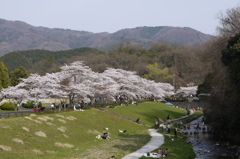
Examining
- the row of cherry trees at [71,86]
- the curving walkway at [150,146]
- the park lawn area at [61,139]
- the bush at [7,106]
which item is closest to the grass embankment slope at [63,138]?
the park lawn area at [61,139]

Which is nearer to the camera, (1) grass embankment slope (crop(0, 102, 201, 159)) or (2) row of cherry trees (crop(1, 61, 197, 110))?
(1) grass embankment slope (crop(0, 102, 201, 159))

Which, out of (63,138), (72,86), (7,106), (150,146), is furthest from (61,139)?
(7,106)

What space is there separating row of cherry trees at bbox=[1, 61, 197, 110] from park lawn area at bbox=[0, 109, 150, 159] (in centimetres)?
878

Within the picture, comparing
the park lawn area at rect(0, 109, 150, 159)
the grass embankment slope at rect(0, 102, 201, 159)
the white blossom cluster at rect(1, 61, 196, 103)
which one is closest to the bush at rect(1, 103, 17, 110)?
the white blossom cluster at rect(1, 61, 196, 103)

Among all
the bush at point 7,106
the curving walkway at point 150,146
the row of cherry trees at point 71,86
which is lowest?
the curving walkway at point 150,146

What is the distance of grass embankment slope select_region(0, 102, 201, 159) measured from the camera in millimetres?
26062

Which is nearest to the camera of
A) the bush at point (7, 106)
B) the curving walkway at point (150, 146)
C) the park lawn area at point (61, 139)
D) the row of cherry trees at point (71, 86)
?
the park lawn area at point (61, 139)

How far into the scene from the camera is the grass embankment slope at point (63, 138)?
26.1 meters

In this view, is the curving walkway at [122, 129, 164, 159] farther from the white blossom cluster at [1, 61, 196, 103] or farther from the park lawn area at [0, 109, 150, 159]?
the white blossom cluster at [1, 61, 196, 103]

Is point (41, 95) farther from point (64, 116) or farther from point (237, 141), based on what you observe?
point (237, 141)

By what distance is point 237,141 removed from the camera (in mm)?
41656

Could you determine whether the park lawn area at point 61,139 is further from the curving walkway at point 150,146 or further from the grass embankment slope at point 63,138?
the curving walkway at point 150,146

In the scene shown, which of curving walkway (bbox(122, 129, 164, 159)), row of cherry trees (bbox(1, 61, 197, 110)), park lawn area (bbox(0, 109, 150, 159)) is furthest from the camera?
row of cherry trees (bbox(1, 61, 197, 110))

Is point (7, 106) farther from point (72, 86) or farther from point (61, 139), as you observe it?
point (61, 139)
